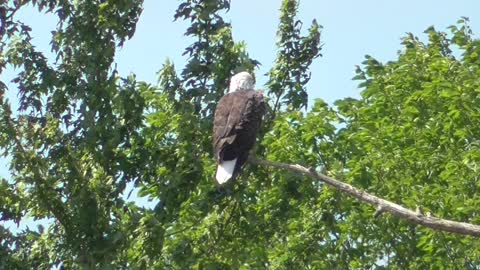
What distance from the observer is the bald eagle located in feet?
33.6

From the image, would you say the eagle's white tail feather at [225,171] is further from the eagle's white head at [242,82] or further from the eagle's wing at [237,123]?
the eagle's white head at [242,82]

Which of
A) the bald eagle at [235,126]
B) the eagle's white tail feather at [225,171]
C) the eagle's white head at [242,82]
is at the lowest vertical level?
the eagle's white tail feather at [225,171]

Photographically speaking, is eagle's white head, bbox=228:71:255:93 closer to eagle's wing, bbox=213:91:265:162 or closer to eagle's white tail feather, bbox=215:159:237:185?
eagle's wing, bbox=213:91:265:162

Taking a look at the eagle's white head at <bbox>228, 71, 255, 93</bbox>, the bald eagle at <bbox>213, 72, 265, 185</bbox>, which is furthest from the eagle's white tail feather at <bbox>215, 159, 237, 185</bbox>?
the eagle's white head at <bbox>228, 71, 255, 93</bbox>

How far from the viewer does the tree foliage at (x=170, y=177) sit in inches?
449

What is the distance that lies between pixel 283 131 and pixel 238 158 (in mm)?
3934

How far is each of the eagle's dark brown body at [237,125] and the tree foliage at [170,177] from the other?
0.60m

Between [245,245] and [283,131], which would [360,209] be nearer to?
[283,131]

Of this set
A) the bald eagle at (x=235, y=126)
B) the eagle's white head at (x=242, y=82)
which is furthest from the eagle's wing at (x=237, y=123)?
the eagle's white head at (x=242, y=82)

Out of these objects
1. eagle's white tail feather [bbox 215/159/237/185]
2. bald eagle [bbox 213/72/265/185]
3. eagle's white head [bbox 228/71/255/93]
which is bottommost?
eagle's white tail feather [bbox 215/159/237/185]

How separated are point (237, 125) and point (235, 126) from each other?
0.02 meters

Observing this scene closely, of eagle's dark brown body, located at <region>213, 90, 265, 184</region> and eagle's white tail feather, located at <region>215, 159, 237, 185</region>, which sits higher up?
eagle's dark brown body, located at <region>213, 90, 265, 184</region>

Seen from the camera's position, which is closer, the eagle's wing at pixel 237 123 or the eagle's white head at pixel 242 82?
the eagle's wing at pixel 237 123

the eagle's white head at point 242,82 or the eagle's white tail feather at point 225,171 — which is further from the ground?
the eagle's white head at point 242,82
